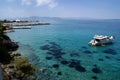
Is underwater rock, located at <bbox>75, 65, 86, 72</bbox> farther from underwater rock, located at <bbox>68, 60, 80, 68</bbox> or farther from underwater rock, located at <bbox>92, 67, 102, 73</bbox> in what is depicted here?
underwater rock, located at <bbox>92, 67, 102, 73</bbox>

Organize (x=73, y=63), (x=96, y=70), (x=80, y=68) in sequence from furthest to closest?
(x=73, y=63) → (x=80, y=68) → (x=96, y=70)

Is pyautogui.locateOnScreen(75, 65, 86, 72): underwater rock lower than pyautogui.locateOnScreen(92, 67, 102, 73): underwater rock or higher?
higher

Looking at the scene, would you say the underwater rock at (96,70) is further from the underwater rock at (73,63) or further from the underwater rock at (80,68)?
the underwater rock at (73,63)

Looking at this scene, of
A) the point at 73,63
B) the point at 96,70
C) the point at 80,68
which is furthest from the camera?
the point at 73,63

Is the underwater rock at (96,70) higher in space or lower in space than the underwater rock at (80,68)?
lower

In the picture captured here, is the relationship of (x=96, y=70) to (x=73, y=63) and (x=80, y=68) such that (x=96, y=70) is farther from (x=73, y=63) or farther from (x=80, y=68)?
(x=73, y=63)

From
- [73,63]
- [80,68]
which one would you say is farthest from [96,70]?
[73,63]

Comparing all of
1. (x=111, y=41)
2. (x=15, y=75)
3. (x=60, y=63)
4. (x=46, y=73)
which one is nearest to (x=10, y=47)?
(x=60, y=63)

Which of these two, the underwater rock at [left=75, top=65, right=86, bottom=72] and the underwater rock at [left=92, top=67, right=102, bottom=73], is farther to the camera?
the underwater rock at [left=75, top=65, right=86, bottom=72]

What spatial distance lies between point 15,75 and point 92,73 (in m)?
16.4

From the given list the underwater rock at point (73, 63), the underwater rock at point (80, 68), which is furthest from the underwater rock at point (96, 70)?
the underwater rock at point (73, 63)

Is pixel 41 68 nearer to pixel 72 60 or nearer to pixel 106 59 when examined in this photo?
pixel 72 60

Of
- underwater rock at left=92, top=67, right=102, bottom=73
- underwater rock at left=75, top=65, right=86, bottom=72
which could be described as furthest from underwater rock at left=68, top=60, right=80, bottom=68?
underwater rock at left=92, top=67, right=102, bottom=73

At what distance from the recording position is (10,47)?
5812cm
